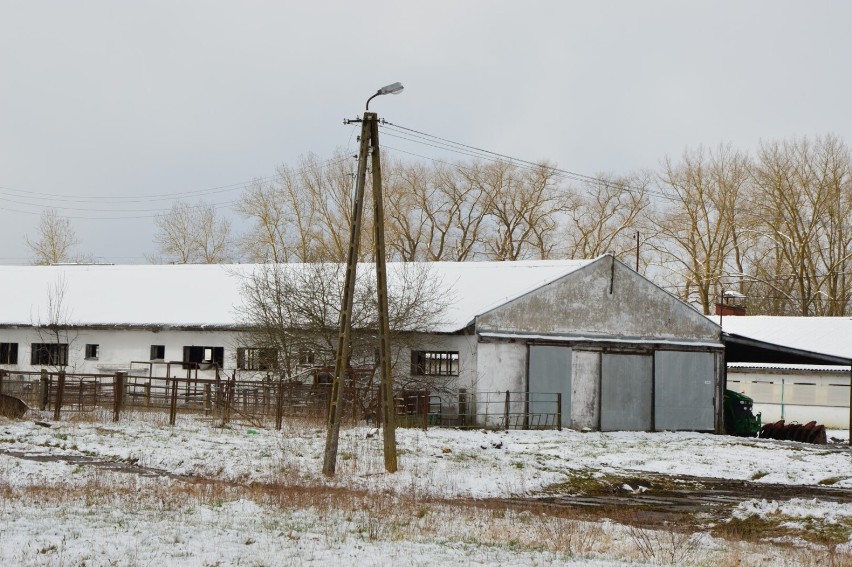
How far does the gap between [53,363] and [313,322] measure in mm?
10697

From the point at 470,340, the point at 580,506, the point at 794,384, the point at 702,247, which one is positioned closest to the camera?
the point at 580,506

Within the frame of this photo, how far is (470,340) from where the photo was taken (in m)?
31.7

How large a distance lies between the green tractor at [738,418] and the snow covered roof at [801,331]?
828 cm

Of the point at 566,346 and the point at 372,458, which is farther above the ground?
the point at 566,346

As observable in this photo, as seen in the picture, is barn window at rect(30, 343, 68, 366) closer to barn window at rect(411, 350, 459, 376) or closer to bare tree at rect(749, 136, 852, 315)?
barn window at rect(411, 350, 459, 376)

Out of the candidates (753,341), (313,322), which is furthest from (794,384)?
(313,322)

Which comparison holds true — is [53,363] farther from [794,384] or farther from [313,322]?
[794,384]

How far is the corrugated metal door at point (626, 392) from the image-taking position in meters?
33.1

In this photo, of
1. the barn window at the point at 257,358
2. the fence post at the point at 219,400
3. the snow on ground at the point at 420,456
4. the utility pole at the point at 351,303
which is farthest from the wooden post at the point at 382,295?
the barn window at the point at 257,358

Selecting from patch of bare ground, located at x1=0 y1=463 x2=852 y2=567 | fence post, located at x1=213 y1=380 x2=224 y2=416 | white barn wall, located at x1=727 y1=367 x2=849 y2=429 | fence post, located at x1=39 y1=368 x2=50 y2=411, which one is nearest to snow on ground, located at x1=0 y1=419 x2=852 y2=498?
patch of bare ground, located at x1=0 y1=463 x2=852 y2=567

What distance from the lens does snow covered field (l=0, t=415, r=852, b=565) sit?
10.9 m

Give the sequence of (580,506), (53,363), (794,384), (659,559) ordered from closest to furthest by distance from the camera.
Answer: (659,559) < (580,506) < (53,363) < (794,384)

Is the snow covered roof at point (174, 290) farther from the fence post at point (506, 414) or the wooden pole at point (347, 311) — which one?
the wooden pole at point (347, 311)

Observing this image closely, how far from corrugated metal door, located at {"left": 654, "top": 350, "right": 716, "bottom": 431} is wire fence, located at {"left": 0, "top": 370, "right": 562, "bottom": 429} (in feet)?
13.4
